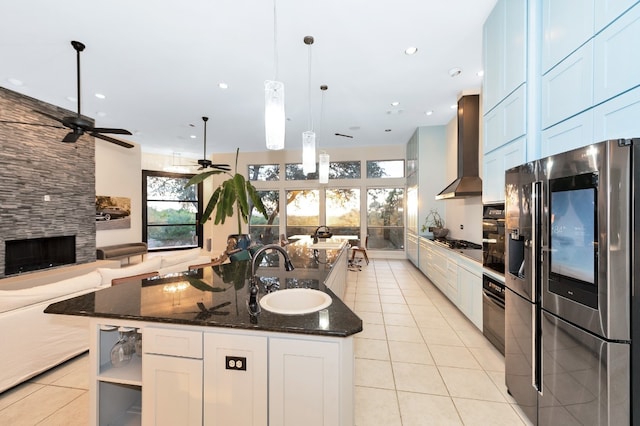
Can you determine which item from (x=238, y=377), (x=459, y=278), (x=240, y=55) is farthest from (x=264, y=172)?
(x=238, y=377)

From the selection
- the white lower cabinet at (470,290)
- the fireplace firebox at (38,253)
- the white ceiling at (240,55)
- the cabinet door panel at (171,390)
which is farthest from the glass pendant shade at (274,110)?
the fireplace firebox at (38,253)

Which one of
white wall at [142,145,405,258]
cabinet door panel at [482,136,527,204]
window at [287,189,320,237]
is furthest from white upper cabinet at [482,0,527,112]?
window at [287,189,320,237]

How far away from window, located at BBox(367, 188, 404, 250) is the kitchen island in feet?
22.6

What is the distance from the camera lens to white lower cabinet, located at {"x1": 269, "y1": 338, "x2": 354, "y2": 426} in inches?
45.1

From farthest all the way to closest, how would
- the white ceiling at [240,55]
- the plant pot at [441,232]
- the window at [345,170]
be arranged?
the window at [345,170] → the plant pot at [441,232] → the white ceiling at [240,55]

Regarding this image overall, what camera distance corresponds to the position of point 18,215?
14.8 ft

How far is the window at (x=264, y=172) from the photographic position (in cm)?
879

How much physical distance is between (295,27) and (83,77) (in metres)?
3.54

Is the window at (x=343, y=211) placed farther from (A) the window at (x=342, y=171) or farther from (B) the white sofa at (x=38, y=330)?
(B) the white sofa at (x=38, y=330)

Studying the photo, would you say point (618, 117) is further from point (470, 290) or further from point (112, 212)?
point (112, 212)

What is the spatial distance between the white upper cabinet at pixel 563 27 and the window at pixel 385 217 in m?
6.13

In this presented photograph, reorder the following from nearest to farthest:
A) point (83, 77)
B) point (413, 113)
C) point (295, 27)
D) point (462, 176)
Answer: point (295, 27) < point (83, 77) < point (462, 176) < point (413, 113)

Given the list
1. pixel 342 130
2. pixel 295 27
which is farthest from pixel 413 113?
pixel 295 27

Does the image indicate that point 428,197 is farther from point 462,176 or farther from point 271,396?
point 271,396
